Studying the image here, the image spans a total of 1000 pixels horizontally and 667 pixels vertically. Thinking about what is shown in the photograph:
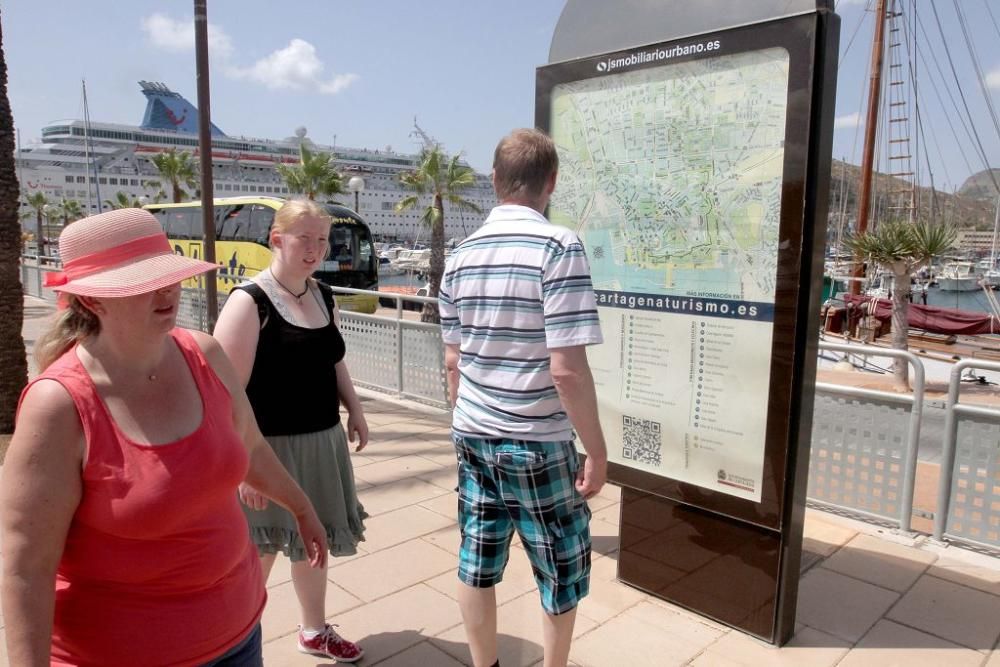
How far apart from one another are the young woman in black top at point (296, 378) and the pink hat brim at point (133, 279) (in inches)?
36.7

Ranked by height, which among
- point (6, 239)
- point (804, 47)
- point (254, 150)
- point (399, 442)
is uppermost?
point (254, 150)

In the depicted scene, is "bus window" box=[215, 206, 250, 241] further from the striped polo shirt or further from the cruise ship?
the cruise ship

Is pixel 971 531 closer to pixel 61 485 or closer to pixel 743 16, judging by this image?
pixel 743 16

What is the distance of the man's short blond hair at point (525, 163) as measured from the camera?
2156 millimetres

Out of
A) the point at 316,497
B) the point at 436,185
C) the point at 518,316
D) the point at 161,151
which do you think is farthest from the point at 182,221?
the point at 161,151

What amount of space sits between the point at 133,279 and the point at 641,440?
7.87 ft

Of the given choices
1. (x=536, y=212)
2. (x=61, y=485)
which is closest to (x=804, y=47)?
(x=536, y=212)

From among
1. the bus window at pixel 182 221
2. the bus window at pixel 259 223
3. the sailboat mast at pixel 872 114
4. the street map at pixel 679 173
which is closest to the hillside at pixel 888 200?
the sailboat mast at pixel 872 114

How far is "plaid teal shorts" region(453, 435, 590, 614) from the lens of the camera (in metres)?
2.13

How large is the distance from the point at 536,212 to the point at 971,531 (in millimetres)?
3290

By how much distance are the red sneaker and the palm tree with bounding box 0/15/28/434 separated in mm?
4392

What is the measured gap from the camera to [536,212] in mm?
2172

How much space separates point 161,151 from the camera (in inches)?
3125

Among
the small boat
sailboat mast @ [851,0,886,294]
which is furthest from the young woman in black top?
the small boat
